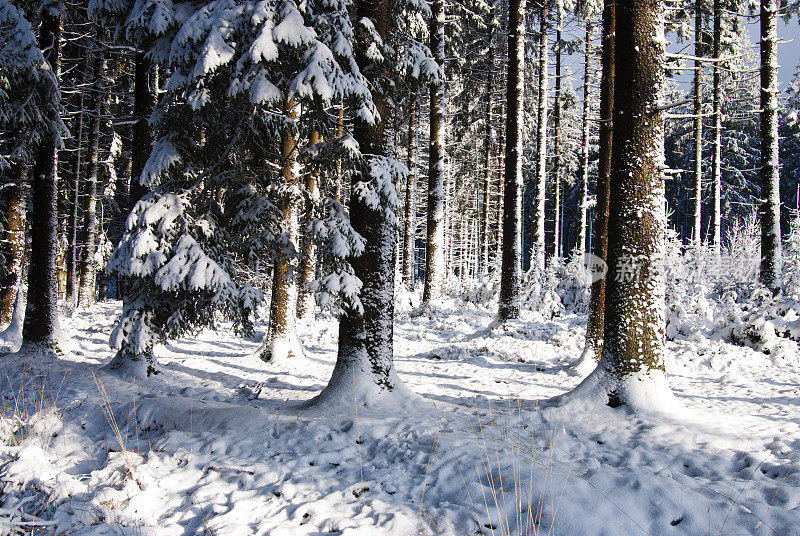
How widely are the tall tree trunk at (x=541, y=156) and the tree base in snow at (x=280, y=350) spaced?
9265 millimetres

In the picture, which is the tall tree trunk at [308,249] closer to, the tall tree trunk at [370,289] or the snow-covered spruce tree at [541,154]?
the tall tree trunk at [370,289]

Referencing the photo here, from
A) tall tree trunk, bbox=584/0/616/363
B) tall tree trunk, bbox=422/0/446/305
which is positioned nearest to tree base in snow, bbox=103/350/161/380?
tall tree trunk, bbox=584/0/616/363

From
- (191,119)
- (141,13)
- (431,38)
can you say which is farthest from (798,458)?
(431,38)

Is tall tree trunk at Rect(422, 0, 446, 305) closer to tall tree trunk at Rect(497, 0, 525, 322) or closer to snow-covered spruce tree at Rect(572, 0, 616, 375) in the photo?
tall tree trunk at Rect(497, 0, 525, 322)

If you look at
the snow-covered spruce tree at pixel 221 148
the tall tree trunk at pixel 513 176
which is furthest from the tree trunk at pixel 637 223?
the tall tree trunk at pixel 513 176

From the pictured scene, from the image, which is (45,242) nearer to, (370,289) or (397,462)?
(370,289)

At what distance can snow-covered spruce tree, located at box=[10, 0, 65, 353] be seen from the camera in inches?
356

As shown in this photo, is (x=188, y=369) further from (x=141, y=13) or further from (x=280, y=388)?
(x=141, y=13)

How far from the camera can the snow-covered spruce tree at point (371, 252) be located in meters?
5.91

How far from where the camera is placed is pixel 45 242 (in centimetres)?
942

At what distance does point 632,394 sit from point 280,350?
6.81m

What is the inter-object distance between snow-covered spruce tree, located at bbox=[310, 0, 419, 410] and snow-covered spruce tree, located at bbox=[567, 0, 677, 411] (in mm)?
2670

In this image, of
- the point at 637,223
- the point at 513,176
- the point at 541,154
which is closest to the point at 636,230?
the point at 637,223

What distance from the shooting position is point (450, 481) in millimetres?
3676
